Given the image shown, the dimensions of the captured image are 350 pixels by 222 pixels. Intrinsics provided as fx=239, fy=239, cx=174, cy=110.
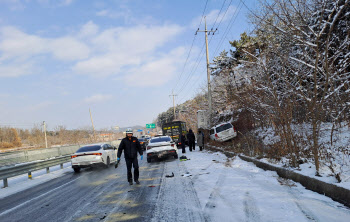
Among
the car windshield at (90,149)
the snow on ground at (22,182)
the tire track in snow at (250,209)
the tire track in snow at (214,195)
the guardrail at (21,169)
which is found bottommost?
the snow on ground at (22,182)

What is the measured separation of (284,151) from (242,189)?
329cm

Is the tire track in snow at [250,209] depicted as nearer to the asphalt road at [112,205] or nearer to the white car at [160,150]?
the asphalt road at [112,205]

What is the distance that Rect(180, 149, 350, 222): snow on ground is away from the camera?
13.3 feet

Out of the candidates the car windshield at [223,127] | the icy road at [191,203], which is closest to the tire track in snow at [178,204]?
the icy road at [191,203]

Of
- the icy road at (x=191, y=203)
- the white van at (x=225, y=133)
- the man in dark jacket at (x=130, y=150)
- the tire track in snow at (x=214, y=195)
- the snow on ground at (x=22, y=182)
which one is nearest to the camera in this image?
the icy road at (x=191, y=203)

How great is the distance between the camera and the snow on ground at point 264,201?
A: 4.06m

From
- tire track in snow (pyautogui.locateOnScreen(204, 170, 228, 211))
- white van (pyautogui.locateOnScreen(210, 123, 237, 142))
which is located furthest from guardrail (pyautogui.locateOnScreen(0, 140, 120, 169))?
white van (pyautogui.locateOnScreen(210, 123, 237, 142))

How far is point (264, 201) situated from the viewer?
492 cm

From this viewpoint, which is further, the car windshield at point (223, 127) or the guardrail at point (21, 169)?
the car windshield at point (223, 127)

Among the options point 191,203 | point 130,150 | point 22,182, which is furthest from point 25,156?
point 191,203

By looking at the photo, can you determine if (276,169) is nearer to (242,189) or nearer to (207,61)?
(242,189)

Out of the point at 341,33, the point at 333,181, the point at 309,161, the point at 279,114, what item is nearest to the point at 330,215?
the point at 333,181

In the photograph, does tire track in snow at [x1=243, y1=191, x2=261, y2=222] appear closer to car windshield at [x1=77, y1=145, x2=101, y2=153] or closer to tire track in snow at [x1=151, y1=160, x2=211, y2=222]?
tire track in snow at [x1=151, y1=160, x2=211, y2=222]

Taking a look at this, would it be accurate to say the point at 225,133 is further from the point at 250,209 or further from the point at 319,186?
the point at 250,209
